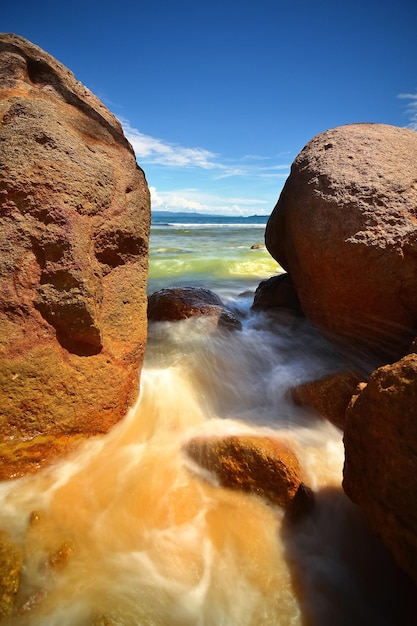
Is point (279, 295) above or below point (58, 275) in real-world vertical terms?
below

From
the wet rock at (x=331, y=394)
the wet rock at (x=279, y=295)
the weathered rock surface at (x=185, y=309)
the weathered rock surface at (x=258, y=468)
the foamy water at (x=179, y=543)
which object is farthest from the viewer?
the wet rock at (x=279, y=295)

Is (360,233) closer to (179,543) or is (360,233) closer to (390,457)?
(390,457)

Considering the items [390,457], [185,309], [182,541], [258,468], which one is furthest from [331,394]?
[185,309]

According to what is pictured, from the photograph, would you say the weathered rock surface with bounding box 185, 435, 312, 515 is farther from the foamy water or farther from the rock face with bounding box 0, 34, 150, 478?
the rock face with bounding box 0, 34, 150, 478

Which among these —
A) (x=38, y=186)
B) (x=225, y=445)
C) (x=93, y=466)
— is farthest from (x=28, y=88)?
(x=225, y=445)

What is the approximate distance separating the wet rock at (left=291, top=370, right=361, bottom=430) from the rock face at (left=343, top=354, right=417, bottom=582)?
1243 millimetres

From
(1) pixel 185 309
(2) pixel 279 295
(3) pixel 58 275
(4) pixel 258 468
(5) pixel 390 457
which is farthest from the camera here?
(2) pixel 279 295

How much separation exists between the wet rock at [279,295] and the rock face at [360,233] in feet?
3.93

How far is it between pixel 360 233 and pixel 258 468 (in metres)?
2.31

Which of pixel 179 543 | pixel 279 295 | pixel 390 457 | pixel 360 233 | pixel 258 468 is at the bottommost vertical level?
pixel 179 543

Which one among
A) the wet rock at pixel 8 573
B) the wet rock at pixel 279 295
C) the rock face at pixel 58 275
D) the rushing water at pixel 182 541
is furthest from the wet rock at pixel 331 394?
the wet rock at pixel 8 573

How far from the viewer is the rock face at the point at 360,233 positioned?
121 inches

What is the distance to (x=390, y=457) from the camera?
155 cm

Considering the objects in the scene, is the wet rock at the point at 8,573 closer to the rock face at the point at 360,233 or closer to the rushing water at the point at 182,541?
the rushing water at the point at 182,541
